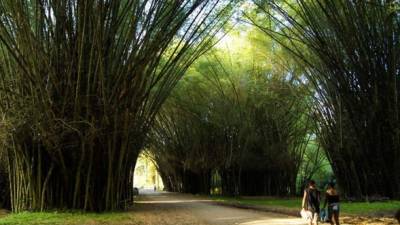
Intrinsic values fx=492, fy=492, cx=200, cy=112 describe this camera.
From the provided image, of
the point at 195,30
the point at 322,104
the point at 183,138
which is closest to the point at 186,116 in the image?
the point at 183,138

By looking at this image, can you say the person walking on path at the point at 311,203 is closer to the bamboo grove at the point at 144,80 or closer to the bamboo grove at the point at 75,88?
the bamboo grove at the point at 144,80

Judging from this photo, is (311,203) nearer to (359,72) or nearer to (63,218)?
(63,218)

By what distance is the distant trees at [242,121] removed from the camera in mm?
18016

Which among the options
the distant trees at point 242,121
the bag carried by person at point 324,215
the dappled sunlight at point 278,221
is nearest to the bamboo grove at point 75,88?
the dappled sunlight at point 278,221

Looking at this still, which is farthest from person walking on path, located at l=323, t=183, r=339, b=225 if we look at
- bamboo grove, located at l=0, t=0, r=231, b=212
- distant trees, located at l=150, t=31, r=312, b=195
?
distant trees, located at l=150, t=31, r=312, b=195

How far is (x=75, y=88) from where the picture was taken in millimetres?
9719

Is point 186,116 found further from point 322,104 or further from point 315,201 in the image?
point 315,201

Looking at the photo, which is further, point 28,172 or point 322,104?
point 322,104

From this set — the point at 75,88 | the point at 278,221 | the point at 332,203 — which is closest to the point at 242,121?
the point at 278,221

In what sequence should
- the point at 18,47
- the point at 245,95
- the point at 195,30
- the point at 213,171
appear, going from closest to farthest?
the point at 18,47 → the point at 195,30 → the point at 245,95 → the point at 213,171

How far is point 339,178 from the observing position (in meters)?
14.7

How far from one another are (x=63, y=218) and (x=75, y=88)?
2.51m

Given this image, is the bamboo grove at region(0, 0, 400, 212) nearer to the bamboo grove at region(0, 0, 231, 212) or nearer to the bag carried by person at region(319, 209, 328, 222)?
the bamboo grove at region(0, 0, 231, 212)

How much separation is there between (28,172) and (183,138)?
12614 millimetres
